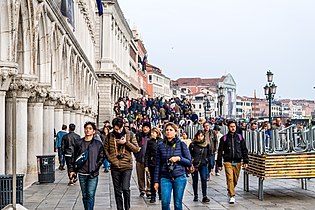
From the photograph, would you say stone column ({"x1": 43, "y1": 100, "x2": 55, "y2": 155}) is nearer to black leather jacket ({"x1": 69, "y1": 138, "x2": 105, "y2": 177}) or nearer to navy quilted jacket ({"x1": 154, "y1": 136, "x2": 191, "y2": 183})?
black leather jacket ({"x1": 69, "y1": 138, "x2": 105, "y2": 177})

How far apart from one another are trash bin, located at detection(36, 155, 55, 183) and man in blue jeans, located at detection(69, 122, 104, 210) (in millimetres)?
8363

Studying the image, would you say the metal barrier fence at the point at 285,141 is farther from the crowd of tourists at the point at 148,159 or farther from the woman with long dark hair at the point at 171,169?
the woman with long dark hair at the point at 171,169

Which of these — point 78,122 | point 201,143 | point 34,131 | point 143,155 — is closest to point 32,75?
point 34,131

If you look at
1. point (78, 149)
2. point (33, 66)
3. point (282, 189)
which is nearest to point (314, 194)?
point (282, 189)

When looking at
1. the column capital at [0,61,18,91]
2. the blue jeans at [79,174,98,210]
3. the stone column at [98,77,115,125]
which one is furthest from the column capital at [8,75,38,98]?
the stone column at [98,77,115,125]

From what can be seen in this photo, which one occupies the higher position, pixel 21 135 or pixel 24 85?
pixel 24 85

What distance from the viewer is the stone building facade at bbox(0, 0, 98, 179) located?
1745cm

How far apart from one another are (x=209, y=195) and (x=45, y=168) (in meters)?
5.51

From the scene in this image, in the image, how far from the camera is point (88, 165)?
11.3 metres

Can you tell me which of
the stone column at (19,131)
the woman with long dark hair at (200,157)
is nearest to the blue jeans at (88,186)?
the woman with long dark hair at (200,157)

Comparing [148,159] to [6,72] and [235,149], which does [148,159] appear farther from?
[6,72]

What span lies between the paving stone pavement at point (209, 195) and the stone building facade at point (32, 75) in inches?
61.8

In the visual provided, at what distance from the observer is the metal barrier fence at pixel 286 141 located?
1560 cm

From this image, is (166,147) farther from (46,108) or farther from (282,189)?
(46,108)
